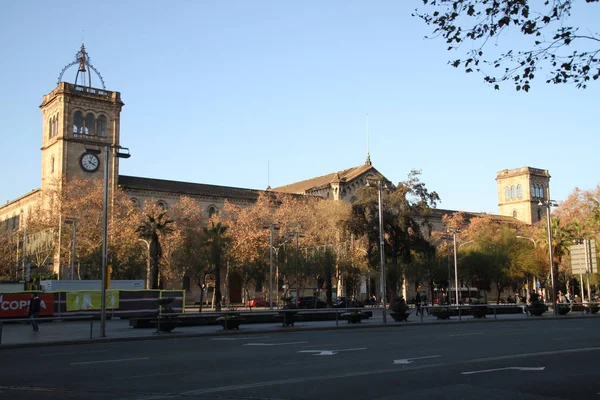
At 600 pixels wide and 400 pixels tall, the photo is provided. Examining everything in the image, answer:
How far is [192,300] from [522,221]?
67.2 m

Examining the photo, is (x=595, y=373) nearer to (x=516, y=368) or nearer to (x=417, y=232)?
(x=516, y=368)

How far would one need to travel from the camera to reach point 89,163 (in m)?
71.8

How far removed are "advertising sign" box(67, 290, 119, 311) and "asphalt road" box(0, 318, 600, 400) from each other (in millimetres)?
21577

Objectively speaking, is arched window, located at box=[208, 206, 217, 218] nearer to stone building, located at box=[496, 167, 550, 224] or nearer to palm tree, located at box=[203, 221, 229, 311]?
palm tree, located at box=[203, 221, 229, 311]

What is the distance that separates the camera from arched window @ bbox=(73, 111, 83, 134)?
72.7 metres

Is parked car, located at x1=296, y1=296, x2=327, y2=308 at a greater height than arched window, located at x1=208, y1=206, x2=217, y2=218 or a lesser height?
lesser

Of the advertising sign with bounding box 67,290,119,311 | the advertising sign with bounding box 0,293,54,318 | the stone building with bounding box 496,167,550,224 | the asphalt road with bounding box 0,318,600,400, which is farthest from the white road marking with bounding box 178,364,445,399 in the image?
the stone building with bounding box 496,167,550,224

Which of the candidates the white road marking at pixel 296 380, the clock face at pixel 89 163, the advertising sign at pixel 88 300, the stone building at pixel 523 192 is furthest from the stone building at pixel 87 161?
the white road marking at pixel 296 380

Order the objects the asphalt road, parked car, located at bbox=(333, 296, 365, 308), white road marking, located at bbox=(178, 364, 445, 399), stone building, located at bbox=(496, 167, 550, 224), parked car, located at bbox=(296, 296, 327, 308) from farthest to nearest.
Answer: stone building, located at bbox=(496, 167, 550, 224), parked car, located at bbox=(333, 296, 365, 308), parked car, located at bbox=(296, 296, 327, 308), white road marking, located at bbox=(178, 364, 445, 399), the asphalt road

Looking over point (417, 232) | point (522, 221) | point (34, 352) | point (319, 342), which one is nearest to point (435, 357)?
point (319, 342)

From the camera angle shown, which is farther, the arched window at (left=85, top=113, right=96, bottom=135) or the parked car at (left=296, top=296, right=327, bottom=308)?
the arched window at (left=85, top=113, right=96, bottom=135)

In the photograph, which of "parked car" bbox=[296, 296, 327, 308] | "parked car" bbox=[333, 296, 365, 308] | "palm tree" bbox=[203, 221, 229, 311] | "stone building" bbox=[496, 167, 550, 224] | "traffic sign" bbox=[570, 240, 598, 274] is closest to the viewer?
"traffic sign" bbox=[570, 240, 598, 274]

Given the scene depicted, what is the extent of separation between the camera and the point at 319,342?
68.7 ft

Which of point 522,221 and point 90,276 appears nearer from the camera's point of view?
point 90,276
